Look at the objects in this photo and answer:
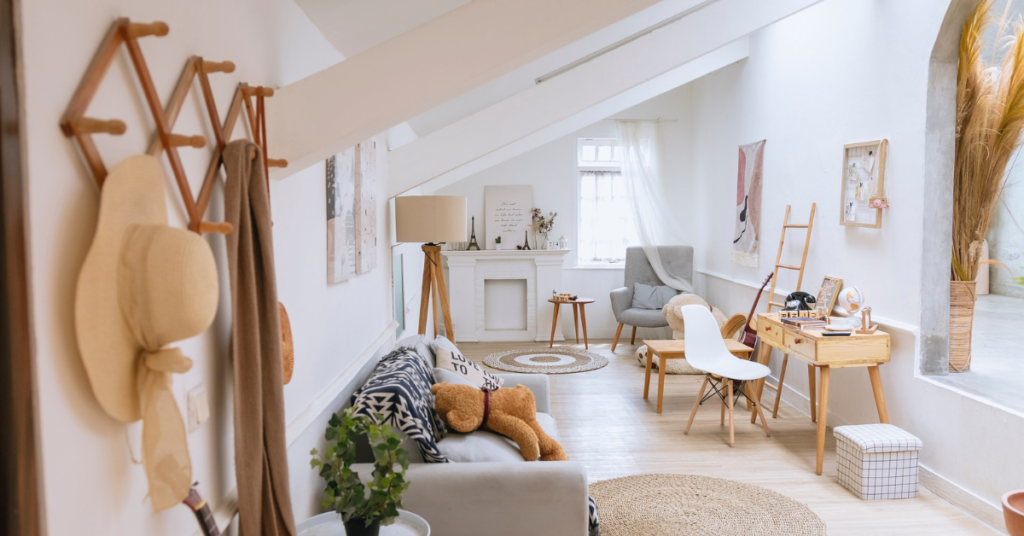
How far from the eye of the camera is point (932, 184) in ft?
12.1

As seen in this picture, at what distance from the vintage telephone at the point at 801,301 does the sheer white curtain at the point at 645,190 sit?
300cm

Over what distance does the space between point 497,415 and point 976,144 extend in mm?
2968

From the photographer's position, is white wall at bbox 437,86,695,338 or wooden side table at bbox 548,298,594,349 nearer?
wooden side table at bbox 548,298,594,349

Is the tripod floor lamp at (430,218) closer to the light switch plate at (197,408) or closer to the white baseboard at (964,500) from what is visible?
the light switch plate at (197,408)

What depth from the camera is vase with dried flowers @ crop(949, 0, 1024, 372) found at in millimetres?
3445

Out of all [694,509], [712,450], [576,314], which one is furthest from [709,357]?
[576,314]

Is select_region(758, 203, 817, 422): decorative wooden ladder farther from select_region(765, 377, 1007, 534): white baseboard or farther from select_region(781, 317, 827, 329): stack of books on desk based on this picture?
select_region(765, 377, 1007, 534): white baseboard

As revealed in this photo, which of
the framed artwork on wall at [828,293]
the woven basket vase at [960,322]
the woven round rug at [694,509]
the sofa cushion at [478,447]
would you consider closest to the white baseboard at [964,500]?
the woven basket vase at [960,322]

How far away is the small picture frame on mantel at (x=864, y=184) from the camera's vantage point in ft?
13.3

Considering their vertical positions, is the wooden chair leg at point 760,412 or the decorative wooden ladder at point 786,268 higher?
the decorative wooden ladder at point 786,268

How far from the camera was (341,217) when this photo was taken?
288 cm

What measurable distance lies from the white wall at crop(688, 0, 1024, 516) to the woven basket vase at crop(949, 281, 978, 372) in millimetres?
181

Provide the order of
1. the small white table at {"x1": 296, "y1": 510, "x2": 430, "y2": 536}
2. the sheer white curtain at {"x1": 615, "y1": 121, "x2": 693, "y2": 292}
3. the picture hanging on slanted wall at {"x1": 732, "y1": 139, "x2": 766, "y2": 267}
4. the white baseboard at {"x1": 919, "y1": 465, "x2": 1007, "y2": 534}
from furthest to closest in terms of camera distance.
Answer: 1. the sheer white curtain at {"x1": 615, "y1": 121, "x2": 693, "y2": 292}
2. the picture hanging on slanted wall at {"x1": 732, "y1": 139, "x2": 766, "y2": 267}
3. the white baseboard at {"x1": 919, "y1": 465, "x2": 1007, "y2": 534}
4. the small white table at {"x1": 296, "y1": 510, "x2": 430, "y2": 536}

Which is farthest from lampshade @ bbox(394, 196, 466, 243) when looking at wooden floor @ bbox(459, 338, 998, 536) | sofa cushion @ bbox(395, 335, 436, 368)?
wooden floor @ bbox(459, 338, 998, 536)
